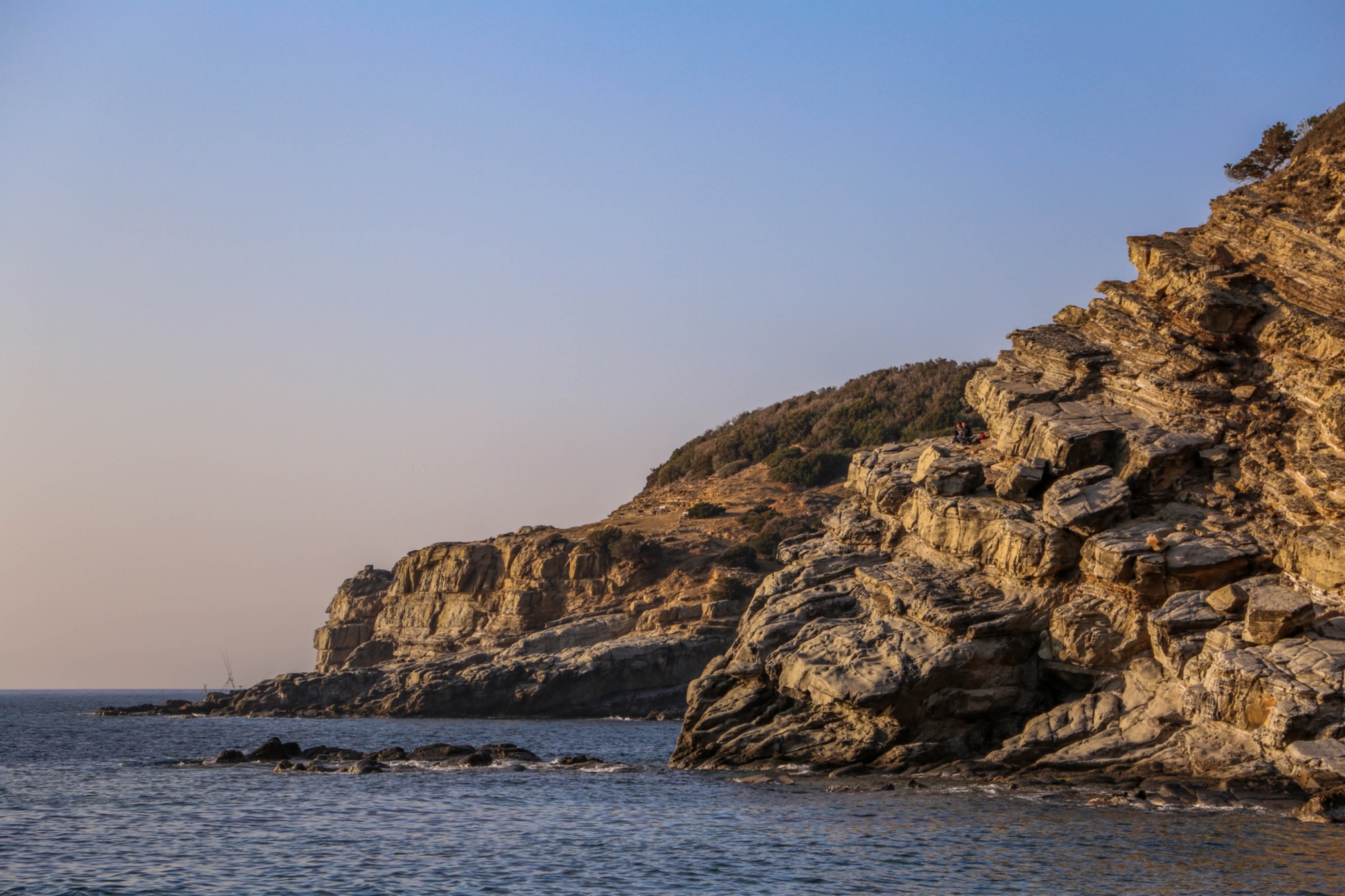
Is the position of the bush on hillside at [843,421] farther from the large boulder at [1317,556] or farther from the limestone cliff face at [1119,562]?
the large boulder at [1317,556]

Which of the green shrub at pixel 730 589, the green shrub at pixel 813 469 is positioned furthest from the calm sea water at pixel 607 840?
the green shrub at pixel 813 469

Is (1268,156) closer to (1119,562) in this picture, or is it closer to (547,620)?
(1119,562)

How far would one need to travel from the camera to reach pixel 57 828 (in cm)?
2794

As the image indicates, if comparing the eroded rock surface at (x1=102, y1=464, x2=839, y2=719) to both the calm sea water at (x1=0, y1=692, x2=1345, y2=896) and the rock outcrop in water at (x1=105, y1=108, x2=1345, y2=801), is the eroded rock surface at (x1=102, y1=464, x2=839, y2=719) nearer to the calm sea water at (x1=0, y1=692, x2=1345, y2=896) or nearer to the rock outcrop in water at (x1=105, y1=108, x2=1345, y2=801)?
the rock outcrop in water at (x1=105, y1=108, x2=1345, y2=801)

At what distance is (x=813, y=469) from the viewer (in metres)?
98.1

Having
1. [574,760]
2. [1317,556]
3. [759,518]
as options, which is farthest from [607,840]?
[759,518]

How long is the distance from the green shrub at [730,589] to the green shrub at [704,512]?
18.4m

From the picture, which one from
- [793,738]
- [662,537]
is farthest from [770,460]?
[793,738]

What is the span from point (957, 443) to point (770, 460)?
60.8 metres

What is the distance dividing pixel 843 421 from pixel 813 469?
15.8m

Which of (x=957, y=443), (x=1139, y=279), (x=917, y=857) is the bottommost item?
(x=917, y=857)

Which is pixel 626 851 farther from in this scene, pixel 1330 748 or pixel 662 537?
pixel 662 537

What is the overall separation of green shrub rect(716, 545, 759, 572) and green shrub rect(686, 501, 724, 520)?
13228 millimetres

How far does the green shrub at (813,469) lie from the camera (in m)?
97.8
